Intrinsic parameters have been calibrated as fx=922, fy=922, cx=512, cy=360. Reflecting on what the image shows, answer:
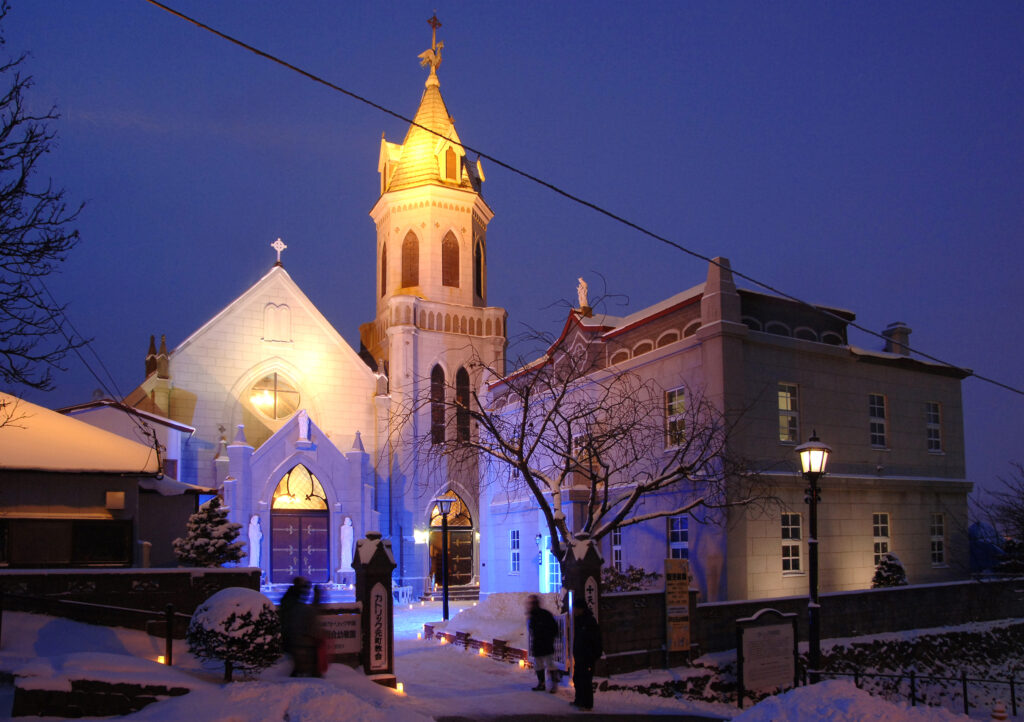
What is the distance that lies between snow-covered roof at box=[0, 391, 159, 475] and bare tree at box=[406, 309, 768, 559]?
5936 millimetres

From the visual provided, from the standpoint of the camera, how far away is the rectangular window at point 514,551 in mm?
29781

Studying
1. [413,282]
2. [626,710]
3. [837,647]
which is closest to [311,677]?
[626,710]

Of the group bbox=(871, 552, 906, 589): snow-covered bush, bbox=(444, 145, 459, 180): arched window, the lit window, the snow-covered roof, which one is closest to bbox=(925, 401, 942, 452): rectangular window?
bbox=(871, 552, 906, 589): snow-covered bush

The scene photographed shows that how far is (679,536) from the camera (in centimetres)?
2342

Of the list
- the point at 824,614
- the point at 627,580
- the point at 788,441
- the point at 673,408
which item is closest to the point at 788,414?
the point at 788,441

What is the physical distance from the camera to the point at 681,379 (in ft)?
77.2

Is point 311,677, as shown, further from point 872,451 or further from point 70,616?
point 872,451

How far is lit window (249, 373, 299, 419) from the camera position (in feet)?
121

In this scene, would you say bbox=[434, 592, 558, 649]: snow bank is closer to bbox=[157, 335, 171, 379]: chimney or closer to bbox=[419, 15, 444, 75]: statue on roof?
bbox=[157, 335, 171, 379]: chimney

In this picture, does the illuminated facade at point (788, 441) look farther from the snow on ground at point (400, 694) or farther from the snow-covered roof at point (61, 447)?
the snow-covered roof at point (61, 447)

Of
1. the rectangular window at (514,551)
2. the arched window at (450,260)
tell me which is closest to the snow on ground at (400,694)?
the rectangular window at (514,551)

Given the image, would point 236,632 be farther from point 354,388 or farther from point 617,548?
point 354,388

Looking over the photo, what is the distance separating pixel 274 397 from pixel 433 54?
65.4 ft

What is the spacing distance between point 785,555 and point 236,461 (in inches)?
779
